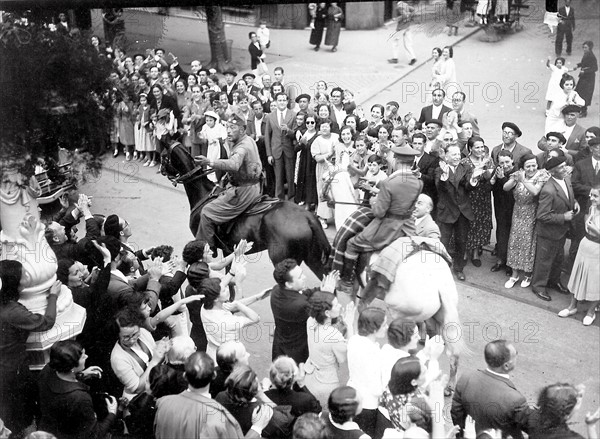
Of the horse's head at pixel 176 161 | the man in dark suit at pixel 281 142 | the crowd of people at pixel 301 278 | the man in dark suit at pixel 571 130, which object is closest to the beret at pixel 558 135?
the crowd of people at pixel 301 278

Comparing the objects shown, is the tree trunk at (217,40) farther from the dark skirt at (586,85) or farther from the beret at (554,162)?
the dark skirt at (586,85)

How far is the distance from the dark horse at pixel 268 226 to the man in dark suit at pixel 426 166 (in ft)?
5.24

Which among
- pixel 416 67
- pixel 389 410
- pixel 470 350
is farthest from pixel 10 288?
pixel 416 67

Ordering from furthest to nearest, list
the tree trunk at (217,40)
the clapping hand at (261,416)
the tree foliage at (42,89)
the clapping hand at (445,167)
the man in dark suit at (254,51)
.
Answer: the man in dark suit at (254,51), the clapping hand at (445,167), the tree trunk at (217,40), the tree foliage at (42,89), the clapping hand at (261,416)

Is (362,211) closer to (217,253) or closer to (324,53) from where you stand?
(217,253)

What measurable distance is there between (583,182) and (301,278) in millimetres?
3674

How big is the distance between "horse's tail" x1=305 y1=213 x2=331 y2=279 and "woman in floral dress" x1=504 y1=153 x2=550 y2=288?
2.23 meters

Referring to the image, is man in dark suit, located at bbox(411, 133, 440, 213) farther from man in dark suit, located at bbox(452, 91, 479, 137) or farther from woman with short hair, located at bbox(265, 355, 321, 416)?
woman with short hair, located at bbox(265, 355, 321, 416)

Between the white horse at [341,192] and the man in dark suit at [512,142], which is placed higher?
the man in dark suit at [512,142]

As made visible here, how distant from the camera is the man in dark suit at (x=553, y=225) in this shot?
7832mm

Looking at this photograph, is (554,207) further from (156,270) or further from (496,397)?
(156,270)

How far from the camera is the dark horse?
7418mm

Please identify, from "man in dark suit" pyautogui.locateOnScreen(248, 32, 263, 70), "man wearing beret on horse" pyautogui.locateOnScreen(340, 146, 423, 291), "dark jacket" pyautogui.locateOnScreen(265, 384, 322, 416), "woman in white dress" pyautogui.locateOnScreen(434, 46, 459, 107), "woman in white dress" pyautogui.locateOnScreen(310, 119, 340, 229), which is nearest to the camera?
"dark jacket" pyautogui.locateOnScreen(265, 384, 322, 416)

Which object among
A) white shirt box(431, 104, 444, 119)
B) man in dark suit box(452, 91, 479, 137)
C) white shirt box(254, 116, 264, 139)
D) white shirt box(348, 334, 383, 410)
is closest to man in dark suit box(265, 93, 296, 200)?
white shirt box(254, 116, 264, 139)
